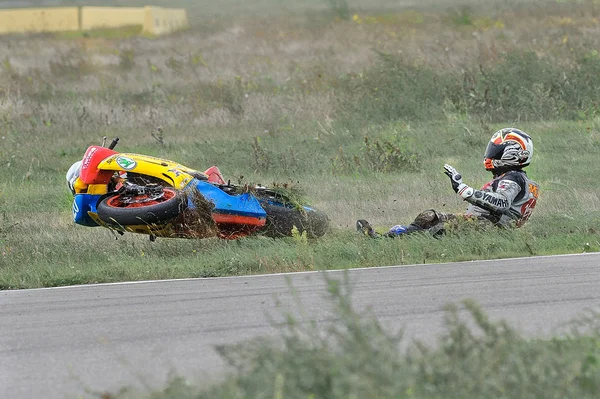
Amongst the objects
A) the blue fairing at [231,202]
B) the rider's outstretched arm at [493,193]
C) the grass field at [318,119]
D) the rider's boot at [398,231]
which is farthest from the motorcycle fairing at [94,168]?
the rider's outstretched arm at [493,193]

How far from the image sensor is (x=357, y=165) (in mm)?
17047

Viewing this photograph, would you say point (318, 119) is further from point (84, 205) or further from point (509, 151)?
point (84, 205)

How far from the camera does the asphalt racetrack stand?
238 inches

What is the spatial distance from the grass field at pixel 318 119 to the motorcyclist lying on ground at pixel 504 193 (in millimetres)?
274

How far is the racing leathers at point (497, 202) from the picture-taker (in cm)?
1038

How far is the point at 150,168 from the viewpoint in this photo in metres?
11.0

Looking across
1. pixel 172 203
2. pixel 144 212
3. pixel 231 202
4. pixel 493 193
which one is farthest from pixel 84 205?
pixel 493 193

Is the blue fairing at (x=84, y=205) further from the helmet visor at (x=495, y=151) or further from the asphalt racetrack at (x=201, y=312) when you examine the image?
the helmet visor at (x=495, y=151)

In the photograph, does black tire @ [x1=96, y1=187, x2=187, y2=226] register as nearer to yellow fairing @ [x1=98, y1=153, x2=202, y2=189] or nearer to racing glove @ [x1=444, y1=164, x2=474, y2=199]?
yellow fairing @ [x1=98, y1=153, x2=202, y2=189]

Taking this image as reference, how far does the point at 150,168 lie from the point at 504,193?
3.58 m

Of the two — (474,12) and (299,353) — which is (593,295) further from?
(474,12)

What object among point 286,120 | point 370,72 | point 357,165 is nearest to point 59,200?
point 357,165

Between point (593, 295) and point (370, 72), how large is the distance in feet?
48.2

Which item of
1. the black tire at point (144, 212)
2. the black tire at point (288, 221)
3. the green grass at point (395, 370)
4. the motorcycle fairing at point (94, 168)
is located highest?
the green grass at point (395, 370)
